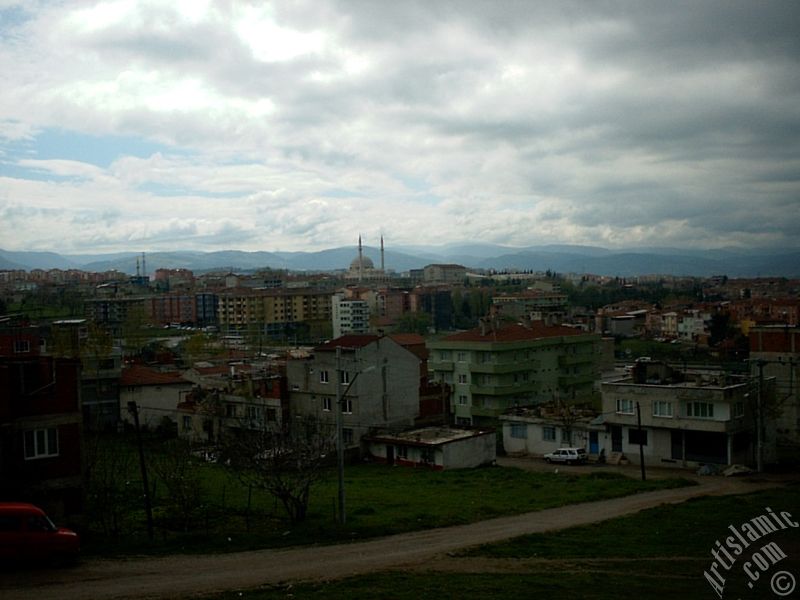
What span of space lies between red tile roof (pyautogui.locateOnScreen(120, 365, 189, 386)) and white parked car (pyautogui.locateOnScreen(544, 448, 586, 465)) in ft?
63.8

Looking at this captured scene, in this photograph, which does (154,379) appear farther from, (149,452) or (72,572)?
(72,572)

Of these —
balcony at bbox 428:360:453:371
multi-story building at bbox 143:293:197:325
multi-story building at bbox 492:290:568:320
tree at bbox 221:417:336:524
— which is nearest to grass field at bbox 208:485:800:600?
tree at bbox 221:417:336:524

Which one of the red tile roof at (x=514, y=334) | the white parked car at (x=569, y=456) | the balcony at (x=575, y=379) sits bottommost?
the white parked car at (x=569, y=456)

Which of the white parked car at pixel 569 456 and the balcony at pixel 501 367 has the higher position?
the balcony at pixel 501 367

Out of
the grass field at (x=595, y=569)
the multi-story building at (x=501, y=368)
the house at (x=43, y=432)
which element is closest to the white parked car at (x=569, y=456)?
the multi-story building at (x=501, y=368)

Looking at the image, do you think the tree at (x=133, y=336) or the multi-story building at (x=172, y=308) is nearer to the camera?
the tree at (x=133, y=336)

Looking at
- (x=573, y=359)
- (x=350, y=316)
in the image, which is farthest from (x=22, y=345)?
(x=350, y=316)

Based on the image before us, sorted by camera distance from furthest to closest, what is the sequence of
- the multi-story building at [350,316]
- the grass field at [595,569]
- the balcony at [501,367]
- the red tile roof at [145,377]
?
the multi-story building at [350,316]
the balcony at [501,367]
the red tile roof at [145,377]
the grass field at [595,569]

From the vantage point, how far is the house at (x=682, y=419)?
1107 inches

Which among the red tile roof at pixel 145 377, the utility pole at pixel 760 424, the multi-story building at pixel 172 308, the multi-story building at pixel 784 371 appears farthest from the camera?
the multi-story building at pixel 172 308

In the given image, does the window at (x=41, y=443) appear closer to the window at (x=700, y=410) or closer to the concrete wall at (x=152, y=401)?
the concrete wall at (x=152, y=401)

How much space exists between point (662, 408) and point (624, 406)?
5.21ft

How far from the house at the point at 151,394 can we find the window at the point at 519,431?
16.2 metres

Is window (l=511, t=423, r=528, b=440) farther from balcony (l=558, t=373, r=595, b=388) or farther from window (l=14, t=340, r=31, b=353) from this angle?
window (l=14, t=340, r=31, b=353)
